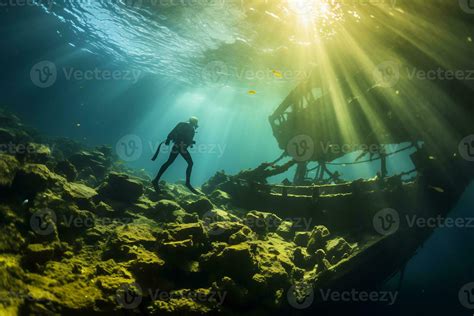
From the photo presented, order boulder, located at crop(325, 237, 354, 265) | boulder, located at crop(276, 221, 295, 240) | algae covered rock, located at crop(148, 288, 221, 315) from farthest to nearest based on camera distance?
boulder, located at crop(276, 221, 295, 240)
boulder, located at crop(325, 237, 354, 265)
algae covered rock, located at crop(148, 288, 221, 315)

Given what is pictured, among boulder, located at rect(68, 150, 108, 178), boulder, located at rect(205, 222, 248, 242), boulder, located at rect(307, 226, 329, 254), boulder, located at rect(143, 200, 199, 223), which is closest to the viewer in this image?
boulder, located at rect(205, 222, 248, 242)

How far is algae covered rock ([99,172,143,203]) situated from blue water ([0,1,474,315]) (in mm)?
8230

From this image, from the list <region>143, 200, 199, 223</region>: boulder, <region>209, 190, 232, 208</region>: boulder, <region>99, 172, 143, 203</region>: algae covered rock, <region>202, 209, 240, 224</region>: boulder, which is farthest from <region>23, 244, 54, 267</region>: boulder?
<region>209, 190, 232, 208</region>: boulder

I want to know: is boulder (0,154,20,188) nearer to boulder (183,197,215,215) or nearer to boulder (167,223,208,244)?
boulder (167,223,208,244)

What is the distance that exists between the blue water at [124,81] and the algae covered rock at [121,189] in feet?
27.0

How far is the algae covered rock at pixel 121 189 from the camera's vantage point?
820 cm

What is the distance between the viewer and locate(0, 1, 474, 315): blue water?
18.6 metres

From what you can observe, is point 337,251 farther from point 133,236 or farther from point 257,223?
point 133,236

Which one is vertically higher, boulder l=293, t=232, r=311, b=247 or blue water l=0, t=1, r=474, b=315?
blue water l=0, t=1, r=474, b=315

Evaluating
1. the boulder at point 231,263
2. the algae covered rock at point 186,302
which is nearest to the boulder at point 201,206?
the boulder at point 231,263

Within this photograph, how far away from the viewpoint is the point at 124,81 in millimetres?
45125

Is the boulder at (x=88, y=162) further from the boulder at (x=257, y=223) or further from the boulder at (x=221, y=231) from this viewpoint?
the boulder at (x=221, y=231)

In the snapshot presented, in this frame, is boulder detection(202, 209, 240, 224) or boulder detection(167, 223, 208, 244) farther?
boulder detection(202, 209, 240, 224)

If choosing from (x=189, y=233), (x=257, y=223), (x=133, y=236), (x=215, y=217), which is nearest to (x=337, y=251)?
(x=257, y=223)
